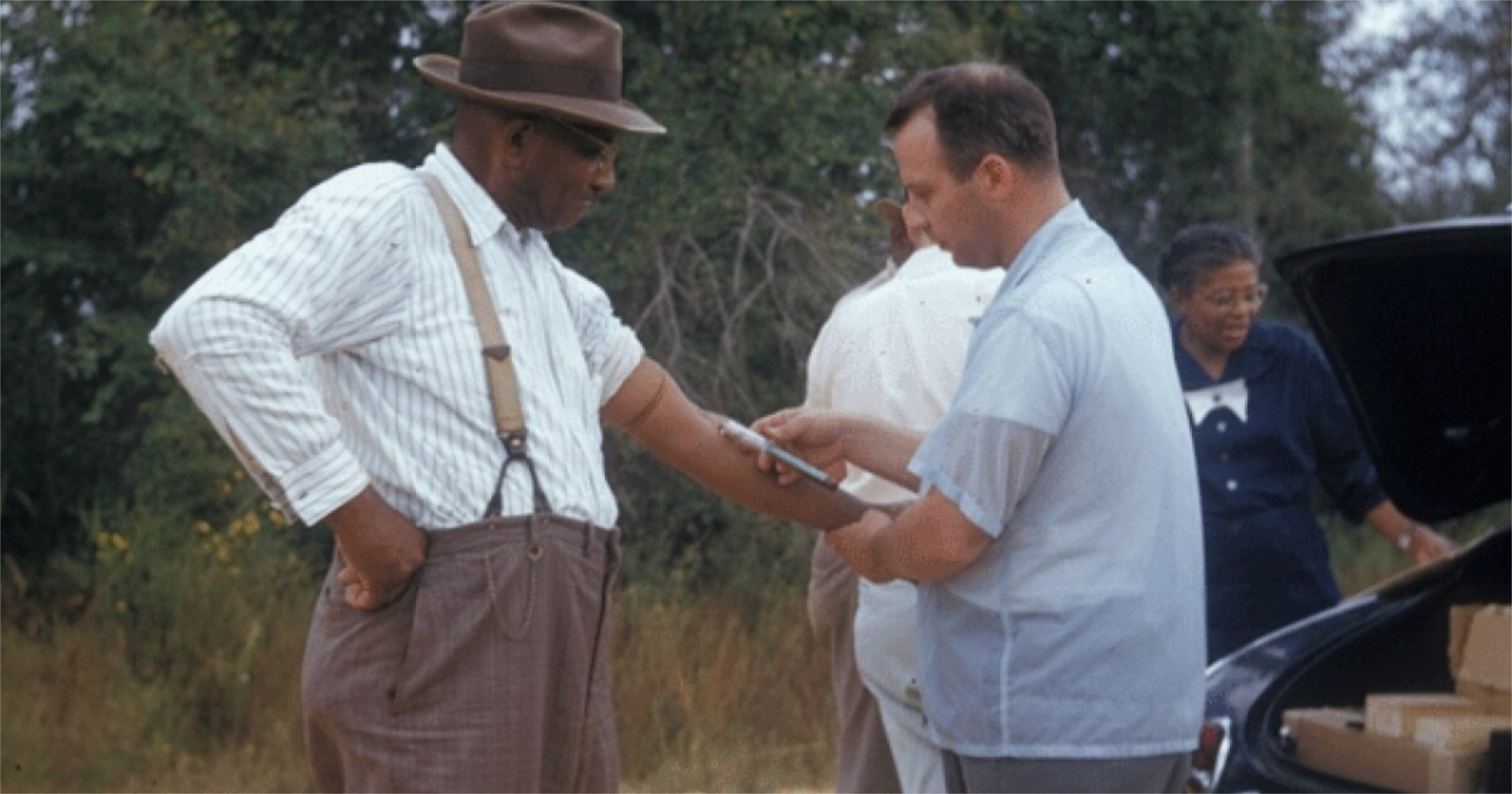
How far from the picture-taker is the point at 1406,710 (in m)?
4.91

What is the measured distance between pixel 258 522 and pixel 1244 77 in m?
6.11

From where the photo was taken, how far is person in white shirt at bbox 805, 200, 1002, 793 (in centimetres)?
454

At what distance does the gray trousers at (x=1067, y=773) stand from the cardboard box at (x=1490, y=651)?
192 cm

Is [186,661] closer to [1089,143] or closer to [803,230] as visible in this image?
[803,230]

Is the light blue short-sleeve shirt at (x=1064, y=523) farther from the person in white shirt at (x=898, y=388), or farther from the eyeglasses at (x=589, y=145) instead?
the person in white shirt at (x=898, y=388)

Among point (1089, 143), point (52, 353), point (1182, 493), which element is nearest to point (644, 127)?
point (1182, 493)

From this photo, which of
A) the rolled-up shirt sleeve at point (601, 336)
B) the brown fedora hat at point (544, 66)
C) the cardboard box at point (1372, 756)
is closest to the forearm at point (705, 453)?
the rolled-up shirt sleeve at point (601, 336)

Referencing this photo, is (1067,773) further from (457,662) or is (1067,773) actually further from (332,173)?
(332,173)


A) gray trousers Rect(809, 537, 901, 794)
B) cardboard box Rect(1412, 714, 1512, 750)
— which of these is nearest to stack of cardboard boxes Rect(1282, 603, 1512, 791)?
cardboard box Rect(1412, 714, 1512, 750)

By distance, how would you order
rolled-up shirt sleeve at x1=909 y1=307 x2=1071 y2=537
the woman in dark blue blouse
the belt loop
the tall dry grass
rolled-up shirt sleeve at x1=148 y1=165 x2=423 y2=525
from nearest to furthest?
rolled-up shirt sleeve at x1=148 y1=165 x2=423 y2=525 → rolled-up shirt sleeve at x1=909 y1=307 x2=1071 y2=537 → the belt loop → the woman in dark blue blouse → the tall dry grass

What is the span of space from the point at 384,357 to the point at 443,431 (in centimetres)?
14

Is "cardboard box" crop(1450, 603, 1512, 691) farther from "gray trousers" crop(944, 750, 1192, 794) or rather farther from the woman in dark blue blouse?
"gray trousers" crop(944, 750, 1192, 794)

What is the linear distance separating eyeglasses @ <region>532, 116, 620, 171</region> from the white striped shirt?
150mm

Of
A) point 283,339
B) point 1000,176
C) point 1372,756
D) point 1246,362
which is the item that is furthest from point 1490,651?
point 283,339
